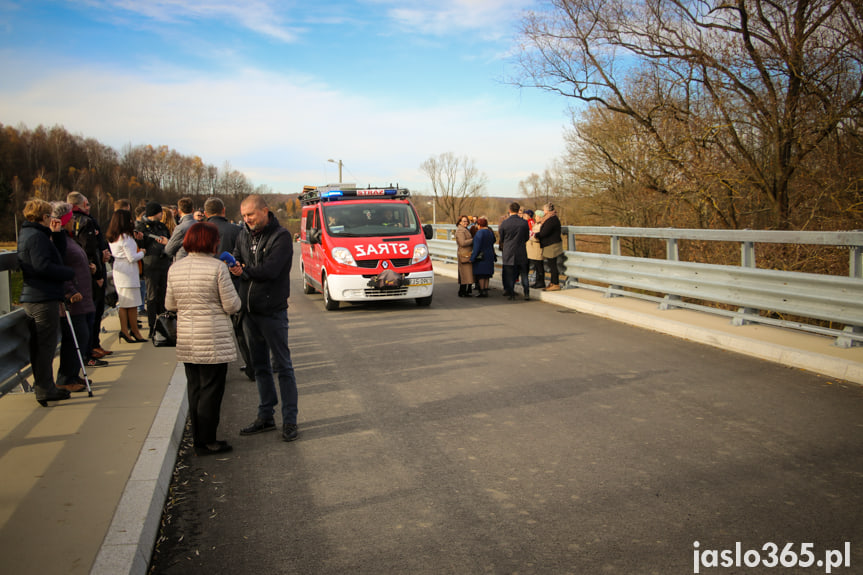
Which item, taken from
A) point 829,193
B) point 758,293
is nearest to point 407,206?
point 758,293

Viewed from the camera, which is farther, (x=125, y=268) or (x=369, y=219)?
(x=369, y=219)

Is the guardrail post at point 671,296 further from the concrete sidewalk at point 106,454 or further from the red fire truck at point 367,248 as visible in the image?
the red fire truck at point 367,248

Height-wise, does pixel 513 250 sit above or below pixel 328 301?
above

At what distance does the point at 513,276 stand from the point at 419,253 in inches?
90.7

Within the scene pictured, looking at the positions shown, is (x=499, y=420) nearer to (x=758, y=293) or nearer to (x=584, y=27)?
(x=758, y=293)

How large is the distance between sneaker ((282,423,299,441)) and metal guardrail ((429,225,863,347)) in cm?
593

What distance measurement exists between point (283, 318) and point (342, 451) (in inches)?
51.1

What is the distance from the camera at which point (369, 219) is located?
44.5 ft

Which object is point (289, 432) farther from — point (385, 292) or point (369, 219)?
point (369, 219)

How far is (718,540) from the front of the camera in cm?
347

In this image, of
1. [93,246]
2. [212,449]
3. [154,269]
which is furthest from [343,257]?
[212,449]

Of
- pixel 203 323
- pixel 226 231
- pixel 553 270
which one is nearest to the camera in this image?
pixel 203 323

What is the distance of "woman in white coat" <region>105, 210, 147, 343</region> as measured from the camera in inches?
357

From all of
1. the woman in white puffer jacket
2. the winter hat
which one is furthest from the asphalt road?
the winter hat
